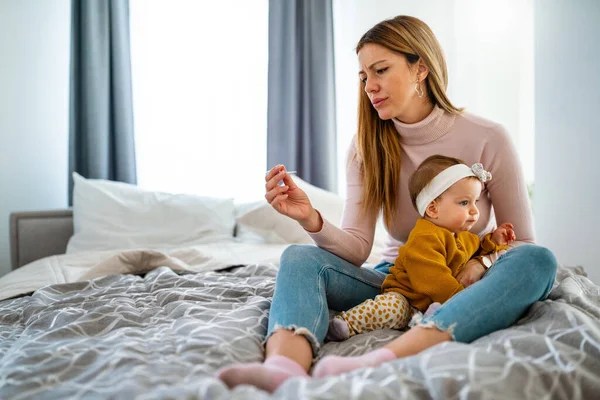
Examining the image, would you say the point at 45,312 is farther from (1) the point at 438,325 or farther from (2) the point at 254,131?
(2) the point at 254,131

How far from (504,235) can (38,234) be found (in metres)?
2.44

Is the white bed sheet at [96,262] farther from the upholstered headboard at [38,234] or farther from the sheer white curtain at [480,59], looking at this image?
the sheer white curtain at [480,59]

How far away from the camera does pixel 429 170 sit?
4.94 ft

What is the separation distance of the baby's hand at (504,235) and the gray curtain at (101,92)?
2490 mm

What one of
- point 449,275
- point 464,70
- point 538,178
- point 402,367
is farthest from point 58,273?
point 464,70

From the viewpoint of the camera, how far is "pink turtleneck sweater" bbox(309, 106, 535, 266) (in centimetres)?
160

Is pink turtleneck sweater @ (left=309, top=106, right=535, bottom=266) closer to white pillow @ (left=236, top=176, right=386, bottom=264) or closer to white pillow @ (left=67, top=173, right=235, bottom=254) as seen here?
white pillow @ (left=236, top=176, right=386, bottom=264)

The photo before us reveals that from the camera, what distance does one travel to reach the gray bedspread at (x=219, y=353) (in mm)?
856

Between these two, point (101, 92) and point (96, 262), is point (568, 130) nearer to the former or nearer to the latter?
point (96, 262)

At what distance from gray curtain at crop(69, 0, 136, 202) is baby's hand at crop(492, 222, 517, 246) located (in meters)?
2.49

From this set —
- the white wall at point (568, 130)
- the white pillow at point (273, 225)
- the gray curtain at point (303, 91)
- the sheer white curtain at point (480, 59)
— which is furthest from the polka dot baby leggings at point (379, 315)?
the sheer white curtain at point (480, 59)

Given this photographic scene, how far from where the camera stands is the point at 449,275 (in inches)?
52.1

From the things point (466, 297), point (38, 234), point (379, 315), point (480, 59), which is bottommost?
point (38, 234)

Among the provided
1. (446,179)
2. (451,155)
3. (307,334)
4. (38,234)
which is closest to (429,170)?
(446,179)
